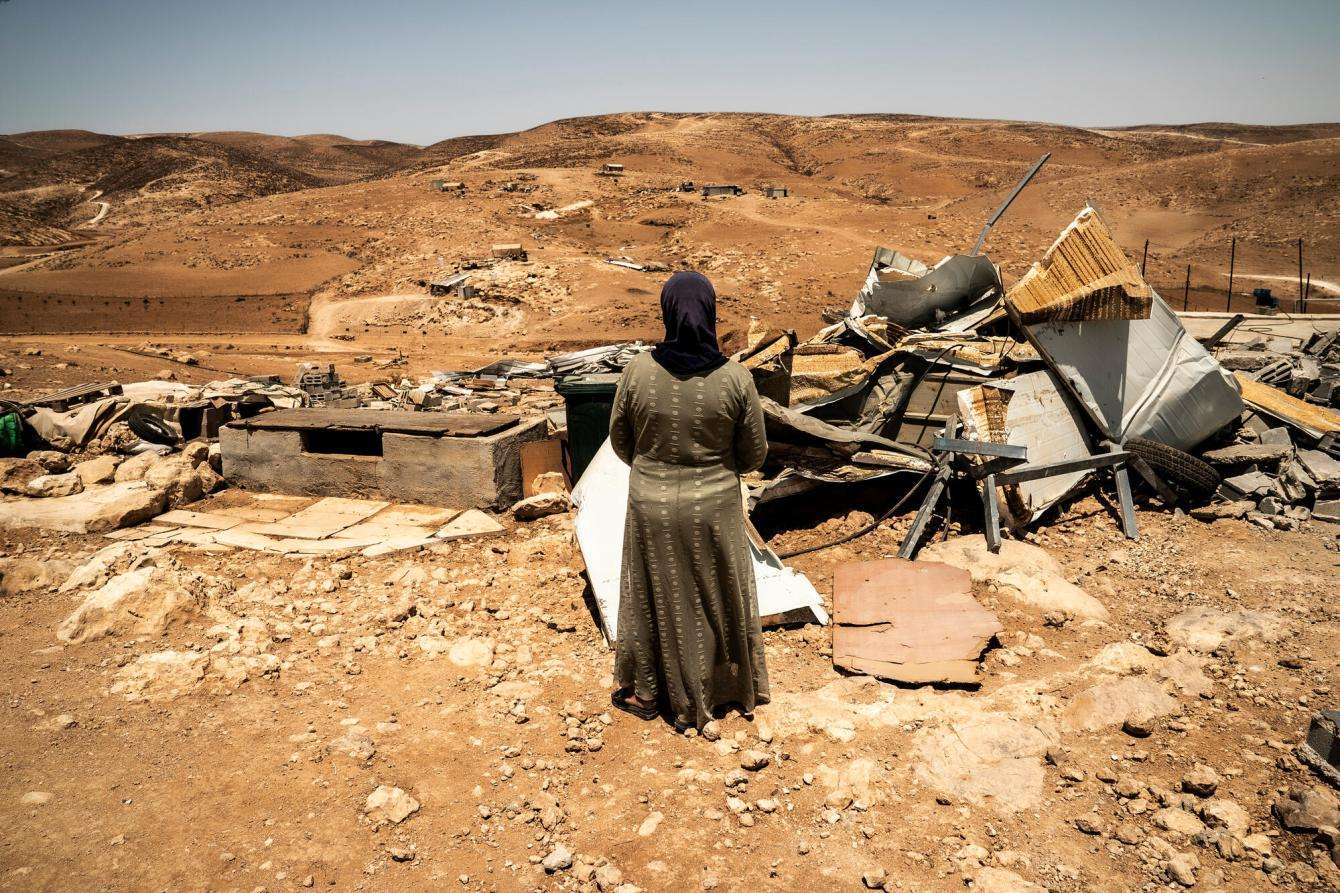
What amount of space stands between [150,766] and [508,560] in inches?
96.7

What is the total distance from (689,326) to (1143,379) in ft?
16.1

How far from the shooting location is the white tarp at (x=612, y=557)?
4.28 metres

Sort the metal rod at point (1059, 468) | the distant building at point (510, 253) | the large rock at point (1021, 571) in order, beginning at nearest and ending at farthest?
the large rock at point (1021, 571) < the metal rod at point (1059, 468) < the distant building at point (510, 253)

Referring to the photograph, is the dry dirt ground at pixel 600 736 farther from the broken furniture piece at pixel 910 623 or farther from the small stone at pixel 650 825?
the broken furniture piece at pixel 910 623

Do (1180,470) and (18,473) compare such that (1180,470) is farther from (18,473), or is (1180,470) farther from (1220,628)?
(18,473)

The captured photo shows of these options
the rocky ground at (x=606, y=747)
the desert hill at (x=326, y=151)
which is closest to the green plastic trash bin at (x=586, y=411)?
the rocky ground at (x=606, y=747)

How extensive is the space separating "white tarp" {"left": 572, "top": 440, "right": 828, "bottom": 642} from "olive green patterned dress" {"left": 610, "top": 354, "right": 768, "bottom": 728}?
632 mm

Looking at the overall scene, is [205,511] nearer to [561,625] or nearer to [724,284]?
[561,625]

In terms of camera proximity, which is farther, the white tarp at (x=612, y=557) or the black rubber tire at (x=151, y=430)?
Answer: the black rubber tire at (x=151, y=430)

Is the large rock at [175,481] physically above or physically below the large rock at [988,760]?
above

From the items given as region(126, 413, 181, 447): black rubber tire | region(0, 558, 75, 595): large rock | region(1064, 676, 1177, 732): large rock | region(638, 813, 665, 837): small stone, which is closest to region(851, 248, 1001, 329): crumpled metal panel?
region(1064, 676, 1177, 732): large rock

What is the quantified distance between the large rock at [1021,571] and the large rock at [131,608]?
4.64 meters

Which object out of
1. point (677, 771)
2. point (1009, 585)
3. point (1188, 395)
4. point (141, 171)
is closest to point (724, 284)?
point (1188, 395)

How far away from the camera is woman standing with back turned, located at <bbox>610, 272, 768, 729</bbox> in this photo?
2.99m
